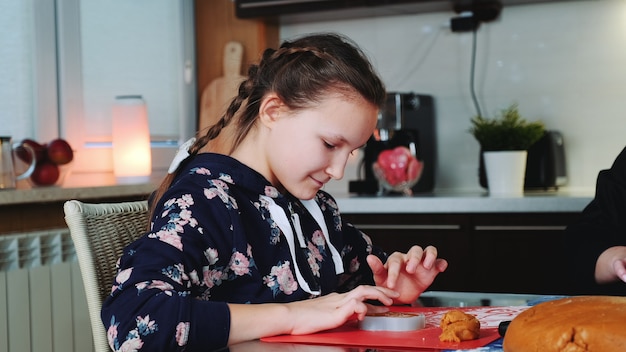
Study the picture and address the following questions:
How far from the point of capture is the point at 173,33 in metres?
3.48

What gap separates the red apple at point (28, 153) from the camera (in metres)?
2.48

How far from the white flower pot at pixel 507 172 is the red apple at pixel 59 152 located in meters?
1.41

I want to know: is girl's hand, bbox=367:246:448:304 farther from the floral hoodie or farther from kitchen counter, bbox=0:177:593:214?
kitchen counter, bbox=0:177:593:214

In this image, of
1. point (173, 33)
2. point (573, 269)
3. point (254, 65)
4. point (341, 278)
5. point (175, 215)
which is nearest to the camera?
point (175, 215)

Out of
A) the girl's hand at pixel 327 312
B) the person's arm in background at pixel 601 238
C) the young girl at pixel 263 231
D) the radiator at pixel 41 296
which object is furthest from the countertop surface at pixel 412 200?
the girl's hand at pixel 327 312

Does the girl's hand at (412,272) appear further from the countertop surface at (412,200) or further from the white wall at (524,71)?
the white wall at (524,71)

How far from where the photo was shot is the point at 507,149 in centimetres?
296

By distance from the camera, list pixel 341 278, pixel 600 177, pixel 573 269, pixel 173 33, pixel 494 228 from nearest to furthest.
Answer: pixel 341 278 → pixel 573 269 → pixel 600 177 → pixel 494 228 → pixel 173 33

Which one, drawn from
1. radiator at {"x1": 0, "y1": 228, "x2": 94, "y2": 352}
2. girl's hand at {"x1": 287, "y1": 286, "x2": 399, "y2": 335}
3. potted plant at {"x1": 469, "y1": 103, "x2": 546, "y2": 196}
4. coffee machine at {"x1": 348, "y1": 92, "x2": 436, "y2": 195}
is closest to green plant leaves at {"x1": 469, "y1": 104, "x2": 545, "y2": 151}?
potted plant at {"x1": 469, "y1": 103, "x2": 546, "y2": 196}

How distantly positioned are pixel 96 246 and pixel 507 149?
6.50 ft

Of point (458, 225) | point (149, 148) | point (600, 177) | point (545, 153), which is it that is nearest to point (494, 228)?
point (458, 225)

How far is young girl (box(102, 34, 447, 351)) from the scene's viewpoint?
1.03 m

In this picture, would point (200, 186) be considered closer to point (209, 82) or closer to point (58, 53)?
point (58, 53)

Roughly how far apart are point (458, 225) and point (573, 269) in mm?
1160
